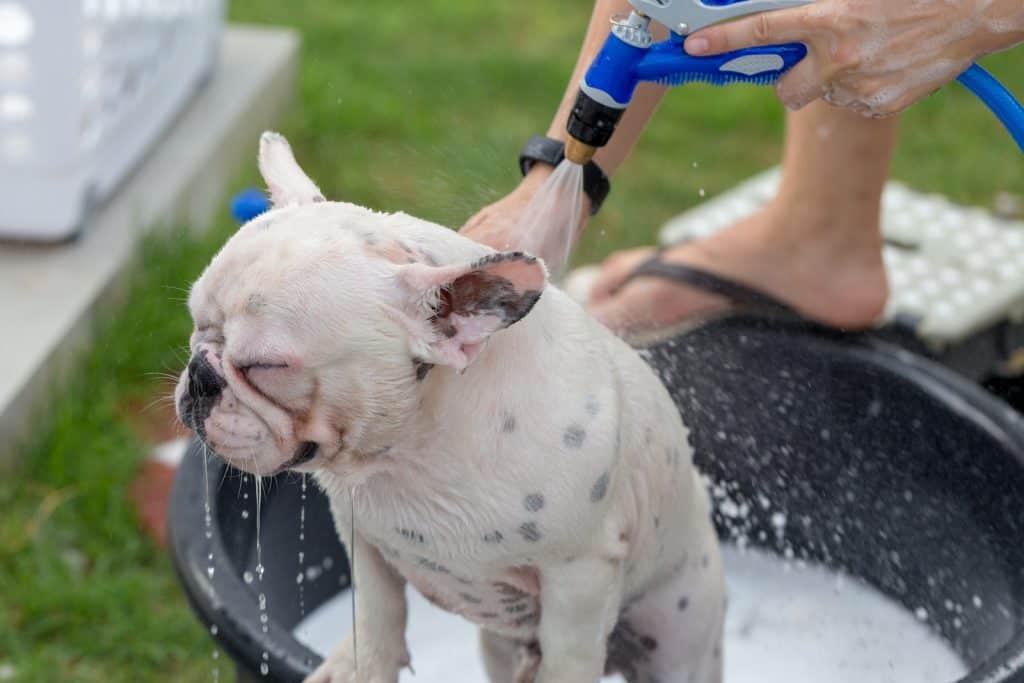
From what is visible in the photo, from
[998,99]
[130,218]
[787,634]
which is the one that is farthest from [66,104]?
[998,99]

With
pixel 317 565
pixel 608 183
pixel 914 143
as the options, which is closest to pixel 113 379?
pixel 317 565

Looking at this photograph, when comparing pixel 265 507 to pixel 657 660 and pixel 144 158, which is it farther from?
pixel 144 158

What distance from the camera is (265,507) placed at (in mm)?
1641

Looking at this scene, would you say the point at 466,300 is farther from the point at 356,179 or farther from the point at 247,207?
the point at 356,179

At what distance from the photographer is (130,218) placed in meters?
2.53

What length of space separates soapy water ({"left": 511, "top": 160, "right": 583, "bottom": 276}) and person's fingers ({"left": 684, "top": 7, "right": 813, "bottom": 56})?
189 mm

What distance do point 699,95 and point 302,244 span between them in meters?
2.62

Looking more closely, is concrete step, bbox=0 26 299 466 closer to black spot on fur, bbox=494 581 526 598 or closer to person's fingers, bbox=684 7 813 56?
black spot on fur, bbox=494 581 526 598

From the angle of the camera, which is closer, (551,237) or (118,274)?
(551,237)

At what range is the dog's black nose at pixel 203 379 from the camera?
3.29ft

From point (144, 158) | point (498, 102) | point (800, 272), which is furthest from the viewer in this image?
point (498, 102)

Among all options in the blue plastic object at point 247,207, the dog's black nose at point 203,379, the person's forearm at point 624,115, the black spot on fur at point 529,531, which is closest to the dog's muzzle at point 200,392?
the dog's black nose at point 203,379

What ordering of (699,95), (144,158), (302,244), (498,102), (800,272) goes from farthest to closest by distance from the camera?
(699,95), (498,102), (144,158), (800,272), (302,244)

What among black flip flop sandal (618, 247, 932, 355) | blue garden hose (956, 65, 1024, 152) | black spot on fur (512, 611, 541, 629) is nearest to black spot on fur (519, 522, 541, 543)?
black spot on fur (512, 611, 541, 629)
